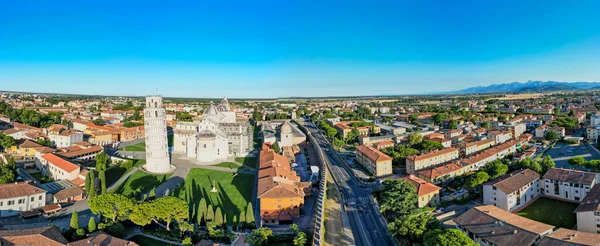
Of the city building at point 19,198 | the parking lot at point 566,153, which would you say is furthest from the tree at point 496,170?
the city building at point 19,198

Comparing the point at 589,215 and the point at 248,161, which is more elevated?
the point at 589,215

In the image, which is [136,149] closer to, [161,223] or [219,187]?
[219,187]

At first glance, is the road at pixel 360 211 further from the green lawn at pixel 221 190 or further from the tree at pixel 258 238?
the green lawn at pixel 221 190

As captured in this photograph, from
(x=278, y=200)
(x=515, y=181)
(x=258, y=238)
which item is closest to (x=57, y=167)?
(x=278, y=200)

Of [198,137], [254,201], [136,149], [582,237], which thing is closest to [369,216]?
[254,201]

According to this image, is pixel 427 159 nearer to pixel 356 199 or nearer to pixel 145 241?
pixel 356 199

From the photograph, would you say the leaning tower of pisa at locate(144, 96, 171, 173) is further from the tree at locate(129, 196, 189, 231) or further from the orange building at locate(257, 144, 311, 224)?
the tree at locate(129, 196, 189, 231)
